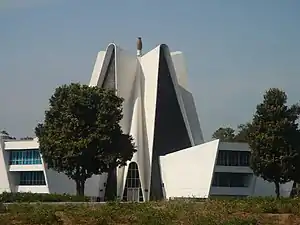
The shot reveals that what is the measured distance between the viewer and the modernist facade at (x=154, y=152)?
202ft

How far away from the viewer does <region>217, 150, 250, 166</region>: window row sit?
61906 mm

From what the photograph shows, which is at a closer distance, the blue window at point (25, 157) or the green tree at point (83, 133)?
the green tree at point (83, 133)

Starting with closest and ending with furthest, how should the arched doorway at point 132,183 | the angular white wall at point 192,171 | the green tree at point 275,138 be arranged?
the green tree at point 275,138
the angular white wall at point 192,171
the arched doorway at point 132,183

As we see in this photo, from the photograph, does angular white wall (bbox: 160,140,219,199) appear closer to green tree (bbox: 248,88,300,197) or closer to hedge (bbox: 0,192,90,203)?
green tree (bbox: 248,88,300,197)

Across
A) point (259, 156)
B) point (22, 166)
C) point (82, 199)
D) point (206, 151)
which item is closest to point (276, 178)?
point (259, 156)

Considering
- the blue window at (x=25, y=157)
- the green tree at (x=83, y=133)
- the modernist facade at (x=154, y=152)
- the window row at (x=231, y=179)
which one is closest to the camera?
the green tree at (x=83, y=133)

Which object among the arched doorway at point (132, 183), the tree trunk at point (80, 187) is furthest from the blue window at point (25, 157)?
the tree trunk at point (80, 187)

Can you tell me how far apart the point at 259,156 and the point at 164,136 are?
18331mm

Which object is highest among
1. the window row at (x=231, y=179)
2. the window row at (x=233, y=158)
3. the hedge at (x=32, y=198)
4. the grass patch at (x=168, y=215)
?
the window row at (x=233, y=158)

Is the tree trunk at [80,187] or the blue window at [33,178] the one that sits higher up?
the blue window at [33,178]

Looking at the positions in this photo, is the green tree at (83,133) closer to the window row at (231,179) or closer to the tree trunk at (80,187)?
the tree trunk at (80,187)

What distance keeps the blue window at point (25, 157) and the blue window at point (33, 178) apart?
1219mm

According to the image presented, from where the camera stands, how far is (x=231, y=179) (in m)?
63.3

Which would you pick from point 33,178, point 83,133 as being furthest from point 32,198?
point 33,178
